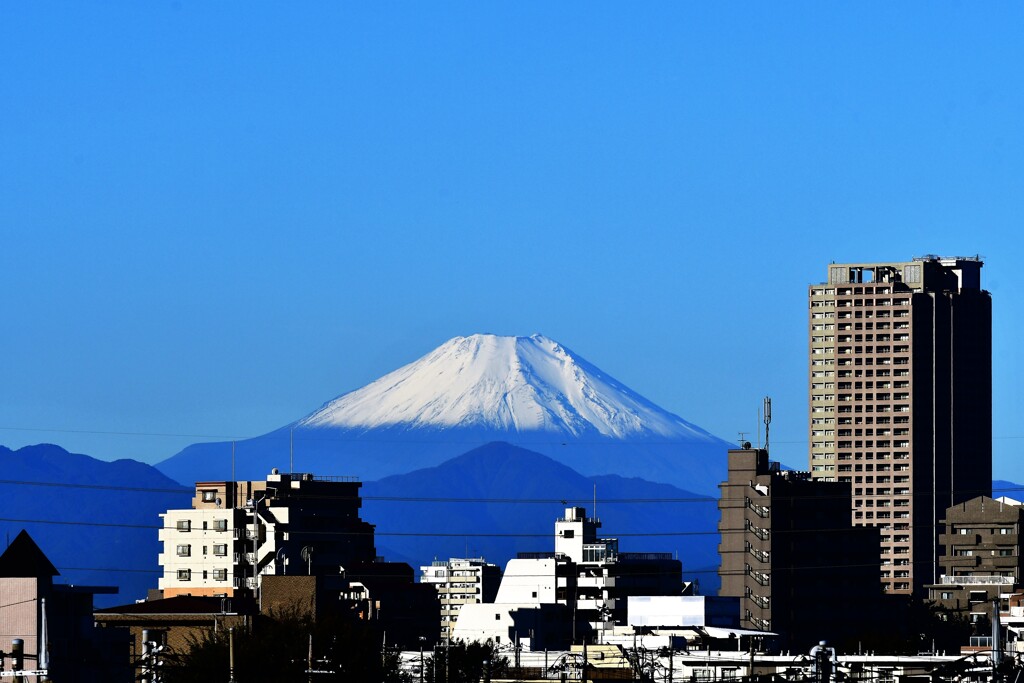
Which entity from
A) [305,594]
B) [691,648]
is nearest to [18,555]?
[305,594]

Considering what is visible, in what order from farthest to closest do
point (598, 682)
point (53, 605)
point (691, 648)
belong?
point (691, 648), point (53, 605), point (598, 682)

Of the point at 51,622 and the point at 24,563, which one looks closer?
the point at 51,622

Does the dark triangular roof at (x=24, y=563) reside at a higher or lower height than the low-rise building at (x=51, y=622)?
higher

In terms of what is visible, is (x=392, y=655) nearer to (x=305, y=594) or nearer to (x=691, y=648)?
(x=305, y=594)

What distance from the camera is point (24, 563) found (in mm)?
115750

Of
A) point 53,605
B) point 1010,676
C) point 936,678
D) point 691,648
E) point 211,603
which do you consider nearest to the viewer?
point 936,678

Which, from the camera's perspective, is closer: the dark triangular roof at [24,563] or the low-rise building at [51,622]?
the low-rise building at [51,622]

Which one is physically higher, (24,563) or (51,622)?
(24,563)

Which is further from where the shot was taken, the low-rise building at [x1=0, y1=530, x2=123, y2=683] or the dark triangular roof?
the dark triangular roof

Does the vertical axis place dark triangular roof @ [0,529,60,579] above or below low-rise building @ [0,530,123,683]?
above

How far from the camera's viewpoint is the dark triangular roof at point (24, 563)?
113875mm

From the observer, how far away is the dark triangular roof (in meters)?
114

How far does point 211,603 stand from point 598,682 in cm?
5427

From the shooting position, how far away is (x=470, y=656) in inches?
6348
